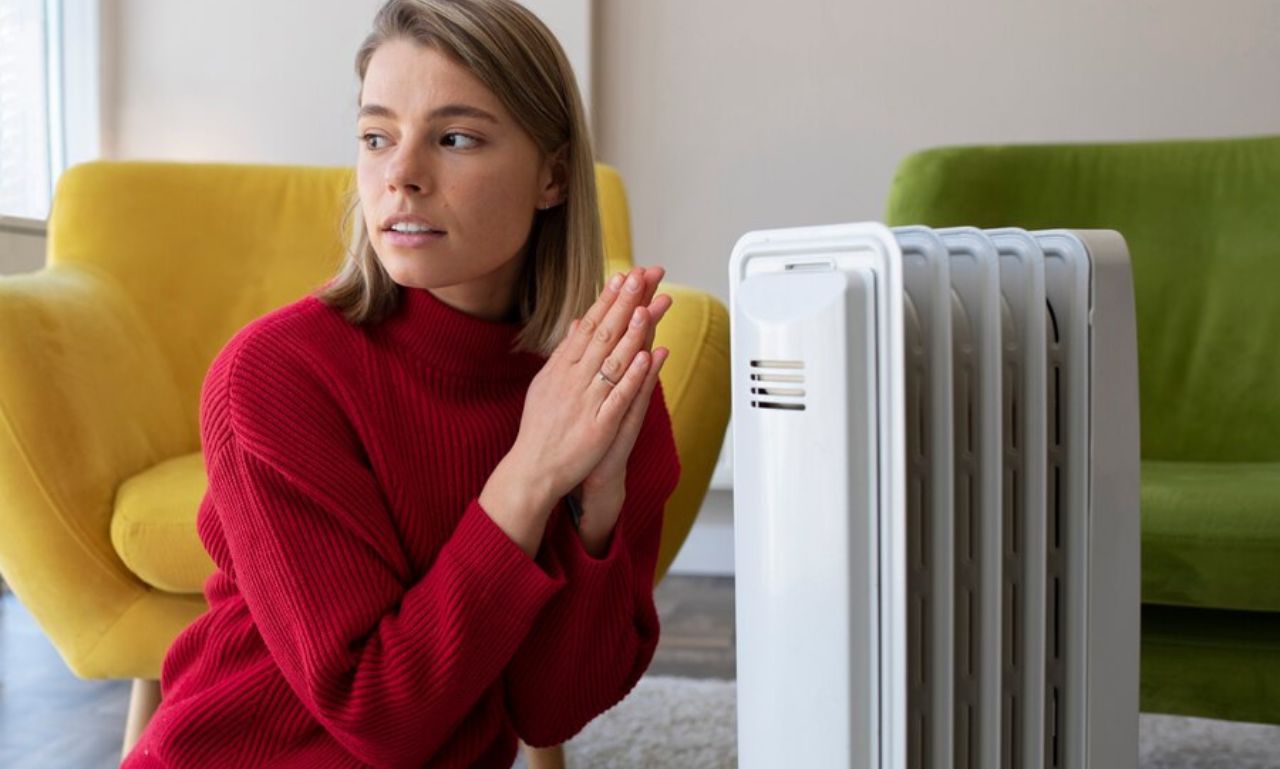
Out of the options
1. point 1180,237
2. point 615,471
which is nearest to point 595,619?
point 615,471

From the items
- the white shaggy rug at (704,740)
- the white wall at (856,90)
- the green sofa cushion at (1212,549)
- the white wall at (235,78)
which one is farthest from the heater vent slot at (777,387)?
the white wall at (235,78)

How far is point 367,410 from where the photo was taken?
102 cm

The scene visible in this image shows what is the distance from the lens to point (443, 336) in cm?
107

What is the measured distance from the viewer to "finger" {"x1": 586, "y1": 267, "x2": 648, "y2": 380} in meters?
0.96

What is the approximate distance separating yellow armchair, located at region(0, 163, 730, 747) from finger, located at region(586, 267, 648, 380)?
51 centimetres

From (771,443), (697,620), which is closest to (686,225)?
(697,620)

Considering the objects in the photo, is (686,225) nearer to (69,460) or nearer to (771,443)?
(69,460)

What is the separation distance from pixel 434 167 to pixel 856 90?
2.22 metres

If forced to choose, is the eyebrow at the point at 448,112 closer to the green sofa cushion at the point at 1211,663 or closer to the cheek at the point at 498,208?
the cheek at the point at 498,208

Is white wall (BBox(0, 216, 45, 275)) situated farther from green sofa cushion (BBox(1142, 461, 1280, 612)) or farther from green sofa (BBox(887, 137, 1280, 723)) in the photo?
green sofa cushion (BBox(1142, 461, 1280, 612))

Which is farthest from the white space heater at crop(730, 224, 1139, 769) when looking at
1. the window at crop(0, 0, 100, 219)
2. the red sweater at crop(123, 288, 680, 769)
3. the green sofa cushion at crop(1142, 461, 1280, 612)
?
the window at crop(0, 0, 100, 219)

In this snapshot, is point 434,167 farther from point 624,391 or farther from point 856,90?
point 856,90

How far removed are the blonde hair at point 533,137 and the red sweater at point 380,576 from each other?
3cm

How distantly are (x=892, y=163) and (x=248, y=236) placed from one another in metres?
1.54
